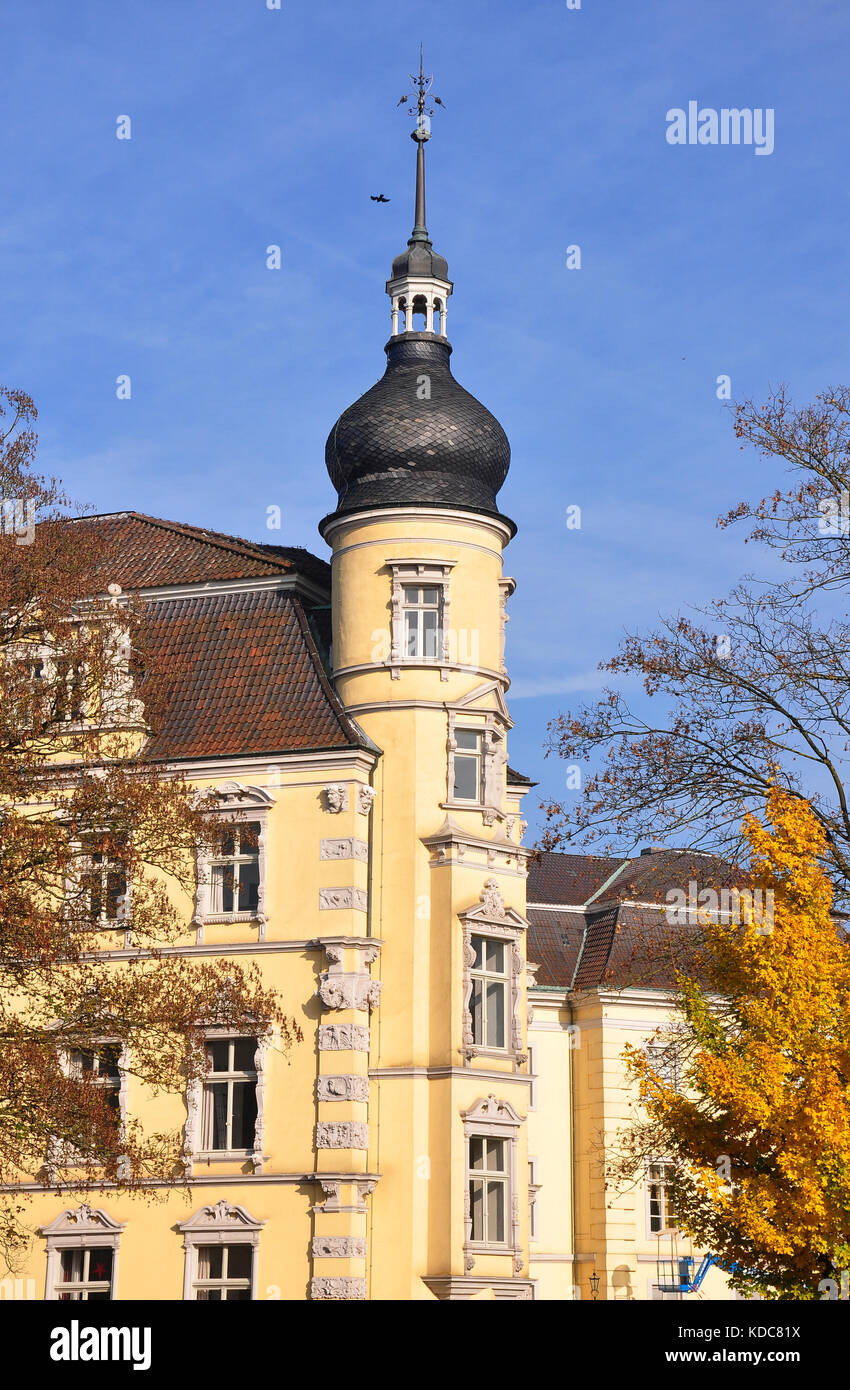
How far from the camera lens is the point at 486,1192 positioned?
33.7 m

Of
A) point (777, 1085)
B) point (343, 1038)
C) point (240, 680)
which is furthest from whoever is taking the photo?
point (240, 680)

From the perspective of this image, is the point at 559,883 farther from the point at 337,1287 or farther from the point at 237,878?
the point at 337,1287

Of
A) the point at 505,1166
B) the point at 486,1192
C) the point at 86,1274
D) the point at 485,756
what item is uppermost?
the point at 485,756

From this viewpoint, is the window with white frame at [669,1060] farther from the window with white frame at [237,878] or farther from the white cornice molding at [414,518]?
the white cornice molding at [414,518]

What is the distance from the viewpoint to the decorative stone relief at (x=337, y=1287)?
31.7m

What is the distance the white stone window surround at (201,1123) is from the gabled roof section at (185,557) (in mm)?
10243

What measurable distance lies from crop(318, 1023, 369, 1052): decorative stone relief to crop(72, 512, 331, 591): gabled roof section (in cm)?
1027

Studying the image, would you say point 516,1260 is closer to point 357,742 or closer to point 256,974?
point 256,974

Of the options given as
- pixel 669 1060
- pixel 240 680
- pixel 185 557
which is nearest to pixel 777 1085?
pixel 669 1060

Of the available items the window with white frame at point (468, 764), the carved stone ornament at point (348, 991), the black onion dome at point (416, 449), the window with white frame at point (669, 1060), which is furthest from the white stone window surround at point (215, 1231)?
the black onion dome at point (416, 449)

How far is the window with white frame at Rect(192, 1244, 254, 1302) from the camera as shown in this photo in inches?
1286

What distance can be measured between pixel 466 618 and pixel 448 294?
8.03 m

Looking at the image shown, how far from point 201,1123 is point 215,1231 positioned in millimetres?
2048
